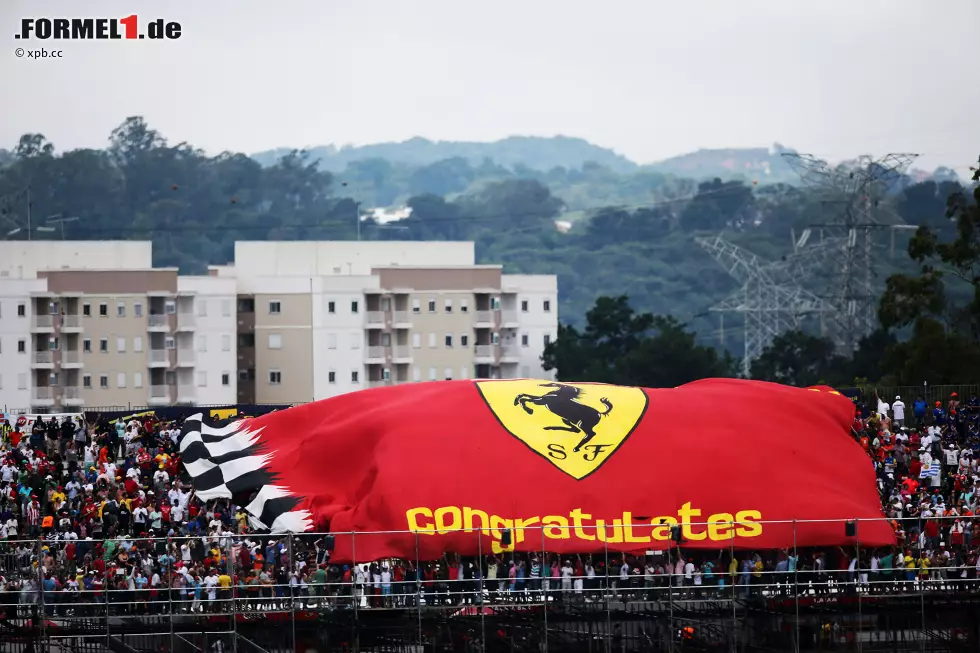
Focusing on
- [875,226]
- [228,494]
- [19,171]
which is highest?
[19,171]

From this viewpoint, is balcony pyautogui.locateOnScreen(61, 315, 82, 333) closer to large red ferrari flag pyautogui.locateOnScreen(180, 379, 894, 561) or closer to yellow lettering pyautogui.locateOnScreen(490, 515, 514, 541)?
large red ferrari flag pyautogui.locateOnScreen(180, 379, 894, 561)

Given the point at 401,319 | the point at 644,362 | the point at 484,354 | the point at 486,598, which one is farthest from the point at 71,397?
the point at 486,598

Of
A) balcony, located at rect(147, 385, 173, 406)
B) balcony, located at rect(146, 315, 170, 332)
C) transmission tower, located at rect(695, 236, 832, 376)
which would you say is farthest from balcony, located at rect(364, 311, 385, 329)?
transmission tower, located at rect(695, 236, 832, 376)

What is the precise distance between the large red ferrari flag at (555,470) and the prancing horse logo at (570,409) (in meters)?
0.04

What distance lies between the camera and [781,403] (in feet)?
130

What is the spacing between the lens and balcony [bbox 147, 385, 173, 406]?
9325 centimetres

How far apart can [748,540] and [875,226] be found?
84.0m

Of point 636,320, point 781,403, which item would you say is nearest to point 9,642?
point 781,403

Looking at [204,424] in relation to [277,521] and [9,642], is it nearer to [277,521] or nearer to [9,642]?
[277,521]

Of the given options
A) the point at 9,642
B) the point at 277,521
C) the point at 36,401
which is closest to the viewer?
the point at 9,642

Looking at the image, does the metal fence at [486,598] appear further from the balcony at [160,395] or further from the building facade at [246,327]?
the balcony at [160,395]

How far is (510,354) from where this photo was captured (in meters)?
100

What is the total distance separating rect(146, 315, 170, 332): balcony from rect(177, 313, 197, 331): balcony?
621 mm

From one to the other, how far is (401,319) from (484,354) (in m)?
5.58
